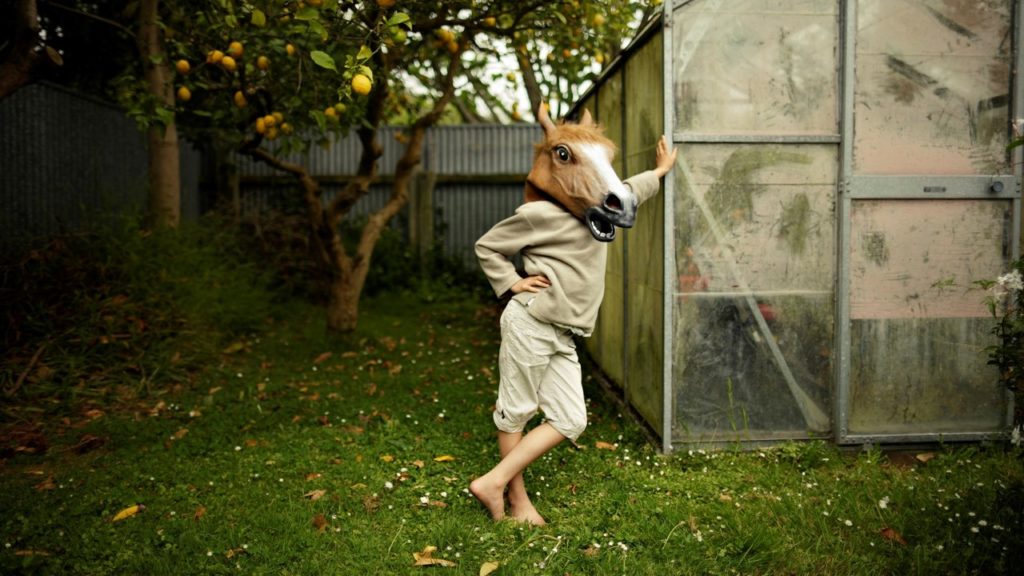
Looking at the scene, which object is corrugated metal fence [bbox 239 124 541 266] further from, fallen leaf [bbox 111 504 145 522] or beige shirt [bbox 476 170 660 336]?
fallen leaf [bbox 111 504 145 522]

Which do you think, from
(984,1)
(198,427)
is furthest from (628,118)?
(198,427)

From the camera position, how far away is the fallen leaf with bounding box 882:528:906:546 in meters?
3.52

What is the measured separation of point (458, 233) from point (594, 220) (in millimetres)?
7670

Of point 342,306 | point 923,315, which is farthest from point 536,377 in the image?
point 342,306

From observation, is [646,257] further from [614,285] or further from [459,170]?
[459,170]

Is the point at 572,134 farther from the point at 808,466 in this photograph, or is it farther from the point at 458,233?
the point at 458,233

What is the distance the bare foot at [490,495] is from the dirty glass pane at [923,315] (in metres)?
2.24

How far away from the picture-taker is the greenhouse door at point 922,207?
15.0 ft

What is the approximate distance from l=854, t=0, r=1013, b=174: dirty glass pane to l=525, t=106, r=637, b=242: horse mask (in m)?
1.70

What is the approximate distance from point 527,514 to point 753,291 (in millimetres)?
1863

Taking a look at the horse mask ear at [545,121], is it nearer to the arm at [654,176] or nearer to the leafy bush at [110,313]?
the arm at [654,176]

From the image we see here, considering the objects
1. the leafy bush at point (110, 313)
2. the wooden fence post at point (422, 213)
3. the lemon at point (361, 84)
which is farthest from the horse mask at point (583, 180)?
the wooden fence post at point (422, 213)

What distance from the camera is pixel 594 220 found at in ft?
12.4

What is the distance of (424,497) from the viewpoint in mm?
4078
